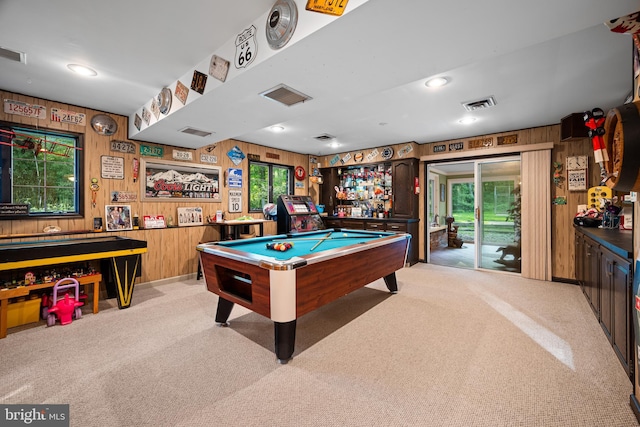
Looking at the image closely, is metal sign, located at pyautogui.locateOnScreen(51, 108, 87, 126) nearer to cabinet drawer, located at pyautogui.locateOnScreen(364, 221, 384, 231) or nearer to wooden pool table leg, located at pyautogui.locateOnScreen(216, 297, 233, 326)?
wooden pool table leg, located at pyautogui.locateOnScreen(216, 297, 233, 326)

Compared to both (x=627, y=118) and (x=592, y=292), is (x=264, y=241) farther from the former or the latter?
(x=592, y=292)

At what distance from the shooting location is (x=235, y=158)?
209 inches

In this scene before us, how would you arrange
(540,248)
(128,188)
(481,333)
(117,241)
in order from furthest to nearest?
1. (540,248)
2. (128,188)
3. (117,241)
4. (481,333)

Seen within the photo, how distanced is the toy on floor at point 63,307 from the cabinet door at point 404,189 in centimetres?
522

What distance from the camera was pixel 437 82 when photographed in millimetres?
2857

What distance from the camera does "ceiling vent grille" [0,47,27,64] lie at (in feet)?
7.58

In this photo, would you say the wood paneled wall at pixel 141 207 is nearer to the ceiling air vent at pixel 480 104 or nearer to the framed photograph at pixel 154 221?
the framed photograph at pixel 154 221

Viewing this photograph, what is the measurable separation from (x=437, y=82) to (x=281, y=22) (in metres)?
1.86

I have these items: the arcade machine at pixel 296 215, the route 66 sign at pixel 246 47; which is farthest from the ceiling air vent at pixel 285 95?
the arcade machine at pixel 296 215

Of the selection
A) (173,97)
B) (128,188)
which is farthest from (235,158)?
(173,97)

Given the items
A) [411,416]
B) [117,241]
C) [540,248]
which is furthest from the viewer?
[540,248]

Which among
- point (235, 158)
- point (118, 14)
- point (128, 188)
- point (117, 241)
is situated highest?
point (118, 14)

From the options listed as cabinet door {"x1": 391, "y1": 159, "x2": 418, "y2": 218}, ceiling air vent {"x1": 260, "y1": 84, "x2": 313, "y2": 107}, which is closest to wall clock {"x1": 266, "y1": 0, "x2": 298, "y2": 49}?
ceiling air vent {"x1": 260, "y1": 84, "x2": 313, "y2": 107}

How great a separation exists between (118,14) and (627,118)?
3208 millimetres
